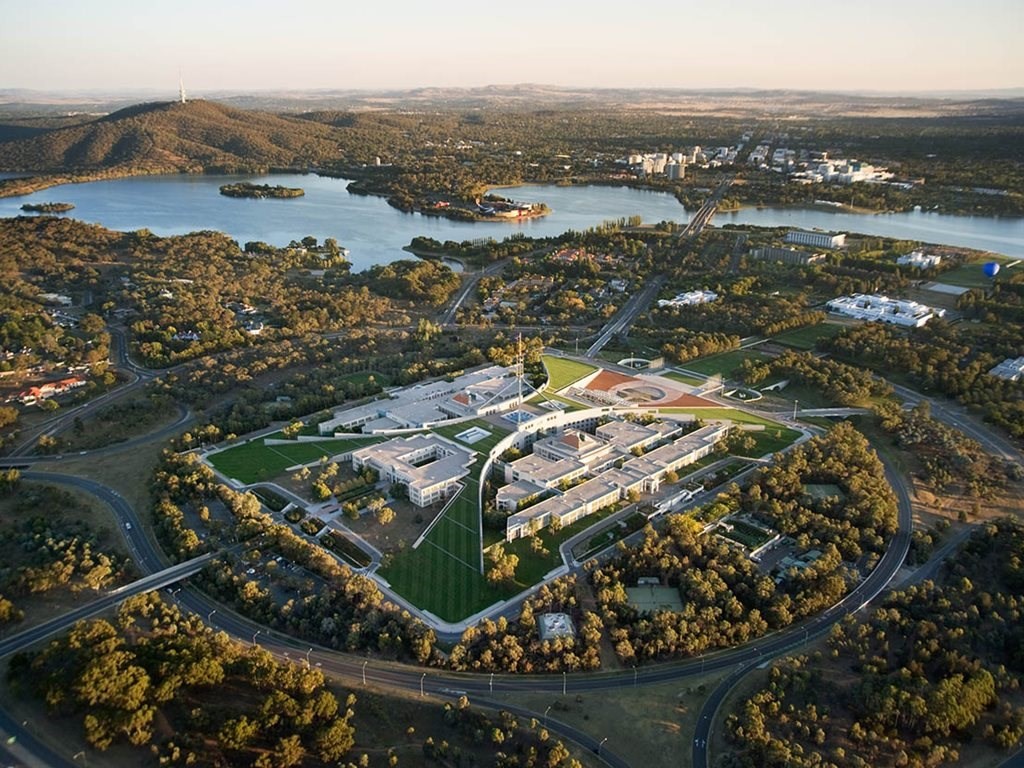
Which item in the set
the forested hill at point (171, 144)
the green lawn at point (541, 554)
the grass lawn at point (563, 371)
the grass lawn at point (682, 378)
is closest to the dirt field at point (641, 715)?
the green lawn at point (541, 554)

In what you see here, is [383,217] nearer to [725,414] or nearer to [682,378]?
[682,378]

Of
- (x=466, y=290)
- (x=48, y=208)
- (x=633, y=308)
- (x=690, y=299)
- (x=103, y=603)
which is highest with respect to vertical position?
(x=48, y=208)

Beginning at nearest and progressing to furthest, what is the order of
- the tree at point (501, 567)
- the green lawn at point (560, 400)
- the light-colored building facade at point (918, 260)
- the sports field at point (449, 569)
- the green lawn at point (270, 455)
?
1. the sports field at point (449, 569)
2. the tree at point (501, 567)
3. the green lawn at point (270, 455)
4. the green lawn at point (560, 400)
5. the light-colored building facade at point (918, 260)

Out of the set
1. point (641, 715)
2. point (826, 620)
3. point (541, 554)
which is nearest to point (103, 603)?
point (541, 554)

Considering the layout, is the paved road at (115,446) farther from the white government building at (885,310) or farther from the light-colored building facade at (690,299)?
the white government building at (885,310)

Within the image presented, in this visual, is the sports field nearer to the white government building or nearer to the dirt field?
the dirt field

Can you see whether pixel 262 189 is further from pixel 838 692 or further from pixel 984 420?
pixel 838 692

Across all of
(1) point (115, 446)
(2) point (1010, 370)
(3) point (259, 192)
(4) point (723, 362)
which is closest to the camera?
(1) point (115, 446)

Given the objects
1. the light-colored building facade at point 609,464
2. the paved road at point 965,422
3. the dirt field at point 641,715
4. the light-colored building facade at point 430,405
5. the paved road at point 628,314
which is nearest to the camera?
the dirt field at point 641,715
